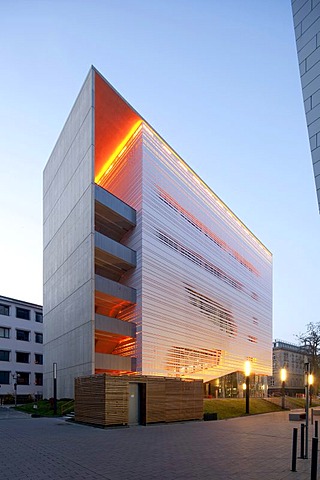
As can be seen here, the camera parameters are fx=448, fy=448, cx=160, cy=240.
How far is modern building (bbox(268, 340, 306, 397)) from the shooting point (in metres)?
99.9

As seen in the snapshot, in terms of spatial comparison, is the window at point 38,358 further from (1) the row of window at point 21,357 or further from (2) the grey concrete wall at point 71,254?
(2) the grey concrete wall at point 71,254

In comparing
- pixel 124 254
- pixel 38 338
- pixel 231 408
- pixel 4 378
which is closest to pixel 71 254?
pixel 124 254

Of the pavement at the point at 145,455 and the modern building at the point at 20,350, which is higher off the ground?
the pavement at the point at 145,455

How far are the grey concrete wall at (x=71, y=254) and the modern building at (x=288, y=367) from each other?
2663 inches

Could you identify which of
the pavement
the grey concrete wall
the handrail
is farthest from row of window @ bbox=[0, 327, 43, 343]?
the pavement

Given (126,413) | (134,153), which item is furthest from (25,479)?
(134,153)

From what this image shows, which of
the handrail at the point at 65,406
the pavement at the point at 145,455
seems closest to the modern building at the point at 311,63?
the pavement at the point at 145,455

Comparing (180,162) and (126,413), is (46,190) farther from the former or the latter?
(126,413)

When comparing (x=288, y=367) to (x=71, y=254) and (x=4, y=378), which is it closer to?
(x=4, y=378)

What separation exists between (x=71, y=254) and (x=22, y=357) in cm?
3353

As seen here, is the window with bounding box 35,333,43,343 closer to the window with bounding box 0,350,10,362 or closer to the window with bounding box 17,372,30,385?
the window with bounding box 17,372,30,385

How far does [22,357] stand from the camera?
205ft

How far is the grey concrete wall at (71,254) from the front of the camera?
3106 cm

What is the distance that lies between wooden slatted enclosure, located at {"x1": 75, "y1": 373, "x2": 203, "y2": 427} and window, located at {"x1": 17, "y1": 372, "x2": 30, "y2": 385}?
41.8m
